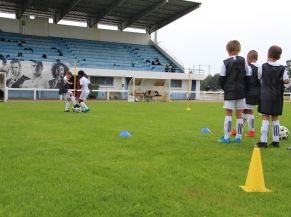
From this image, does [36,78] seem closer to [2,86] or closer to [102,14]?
[2,86]

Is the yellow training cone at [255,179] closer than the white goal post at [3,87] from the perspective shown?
Yes

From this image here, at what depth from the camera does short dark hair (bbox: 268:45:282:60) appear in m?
8.02

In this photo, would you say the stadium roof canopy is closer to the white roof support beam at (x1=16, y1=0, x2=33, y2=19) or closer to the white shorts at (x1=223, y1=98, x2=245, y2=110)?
the white roof support beam at (x1=16, y1=0, x2=33, y2=19)

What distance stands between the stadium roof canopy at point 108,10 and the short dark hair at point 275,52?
1378 inches

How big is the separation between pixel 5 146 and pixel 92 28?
4284 cm

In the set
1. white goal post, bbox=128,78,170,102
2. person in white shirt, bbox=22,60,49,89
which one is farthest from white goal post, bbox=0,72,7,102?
white goal post, bbox=128,78,170,102

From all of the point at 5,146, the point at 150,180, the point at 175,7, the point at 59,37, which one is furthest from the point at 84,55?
the point at 150,180

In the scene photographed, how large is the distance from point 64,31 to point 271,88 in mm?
42053

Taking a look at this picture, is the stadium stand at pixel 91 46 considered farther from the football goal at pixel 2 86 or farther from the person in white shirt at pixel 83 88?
the person in white shirt at pixel 83 88

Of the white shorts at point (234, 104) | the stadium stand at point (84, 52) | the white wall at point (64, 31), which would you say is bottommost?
the white shorts at point (234, 104)

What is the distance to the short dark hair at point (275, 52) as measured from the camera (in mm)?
8023

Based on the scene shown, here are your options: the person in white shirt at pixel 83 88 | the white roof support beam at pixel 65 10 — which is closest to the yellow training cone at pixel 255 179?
the person in white shirt at pixel 83 88

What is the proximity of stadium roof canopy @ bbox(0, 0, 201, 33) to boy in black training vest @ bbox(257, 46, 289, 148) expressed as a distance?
Answer: 3504 centimetres

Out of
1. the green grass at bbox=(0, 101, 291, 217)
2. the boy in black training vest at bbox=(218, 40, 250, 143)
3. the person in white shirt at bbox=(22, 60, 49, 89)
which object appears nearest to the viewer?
the green grass at bbox=(0, 101, 291, 217)
